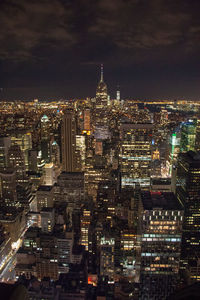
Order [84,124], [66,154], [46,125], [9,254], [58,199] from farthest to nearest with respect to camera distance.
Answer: [84,124] → [46,125] → [66,154] → [58,199] → [9,254]

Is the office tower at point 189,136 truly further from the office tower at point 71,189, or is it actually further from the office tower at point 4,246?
the office tower at point 4,246

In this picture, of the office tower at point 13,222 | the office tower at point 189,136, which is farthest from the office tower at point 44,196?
the office tower at point 189,136

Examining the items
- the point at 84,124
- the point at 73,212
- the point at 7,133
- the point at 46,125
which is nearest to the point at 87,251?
the point at 73,212

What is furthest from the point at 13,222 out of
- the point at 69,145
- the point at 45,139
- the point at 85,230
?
the point at 45,139

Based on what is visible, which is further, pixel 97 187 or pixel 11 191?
pixel 97 187

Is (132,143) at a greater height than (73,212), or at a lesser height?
greater

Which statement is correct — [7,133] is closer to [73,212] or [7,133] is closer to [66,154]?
[66,154]

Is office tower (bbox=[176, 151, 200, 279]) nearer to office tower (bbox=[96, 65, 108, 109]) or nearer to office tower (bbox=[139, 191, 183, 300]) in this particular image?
office tower (bbox=[139, 191, 183, 300])
